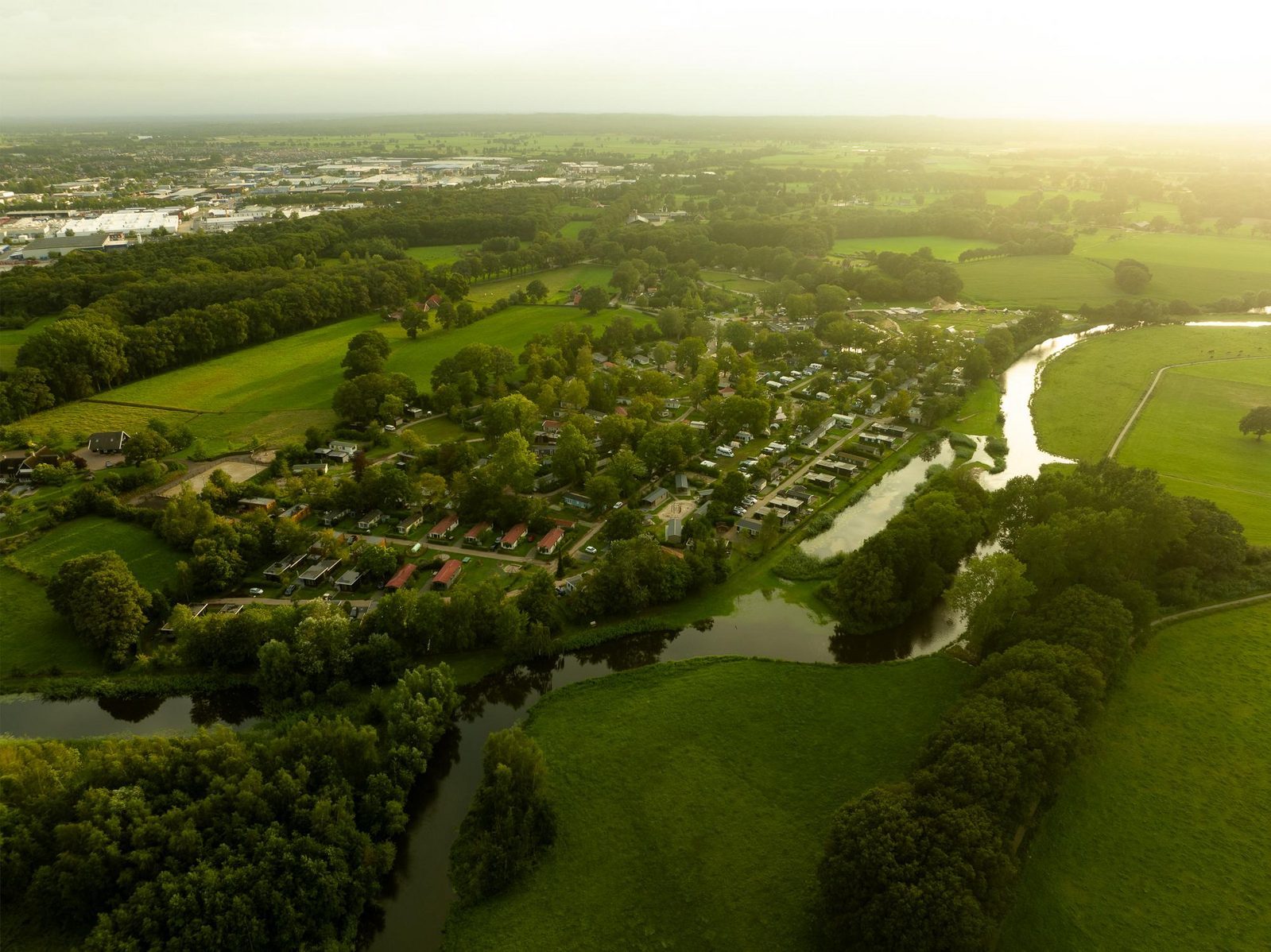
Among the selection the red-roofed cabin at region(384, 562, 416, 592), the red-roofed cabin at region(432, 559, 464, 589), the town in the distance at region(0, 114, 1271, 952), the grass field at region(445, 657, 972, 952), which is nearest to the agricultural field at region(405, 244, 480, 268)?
the town in the distance at region(0, 114, 1271, 952)

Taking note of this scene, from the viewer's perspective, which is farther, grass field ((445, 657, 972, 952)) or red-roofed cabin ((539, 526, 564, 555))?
red-roofed cabin ((539, 526, 564, 555))

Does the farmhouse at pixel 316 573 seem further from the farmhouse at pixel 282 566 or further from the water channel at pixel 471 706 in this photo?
the water channel at pixel 471 706

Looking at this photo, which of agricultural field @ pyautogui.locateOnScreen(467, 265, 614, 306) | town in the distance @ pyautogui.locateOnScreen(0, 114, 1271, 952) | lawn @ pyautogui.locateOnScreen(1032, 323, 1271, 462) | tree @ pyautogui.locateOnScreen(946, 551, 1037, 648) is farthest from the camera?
agricultural field @ pyautogui.locateOnScreen(467, 265, 614, 306)

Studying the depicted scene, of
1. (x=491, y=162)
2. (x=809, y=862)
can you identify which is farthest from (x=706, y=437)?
(x=491, y=162)

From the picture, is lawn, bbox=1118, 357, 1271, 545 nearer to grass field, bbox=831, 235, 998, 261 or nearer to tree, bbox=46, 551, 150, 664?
grass field, bbox=831, 235, 998, 261

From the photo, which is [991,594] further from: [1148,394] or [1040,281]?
[1040,281]

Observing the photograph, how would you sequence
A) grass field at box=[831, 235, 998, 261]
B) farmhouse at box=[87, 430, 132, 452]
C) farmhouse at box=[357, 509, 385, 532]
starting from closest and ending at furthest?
farmhouse at box=[357, 509, 385, 532] → farmhouse at box=[87, 430, 132, 452] → grass field at box=[831, 235, 998, 261]
